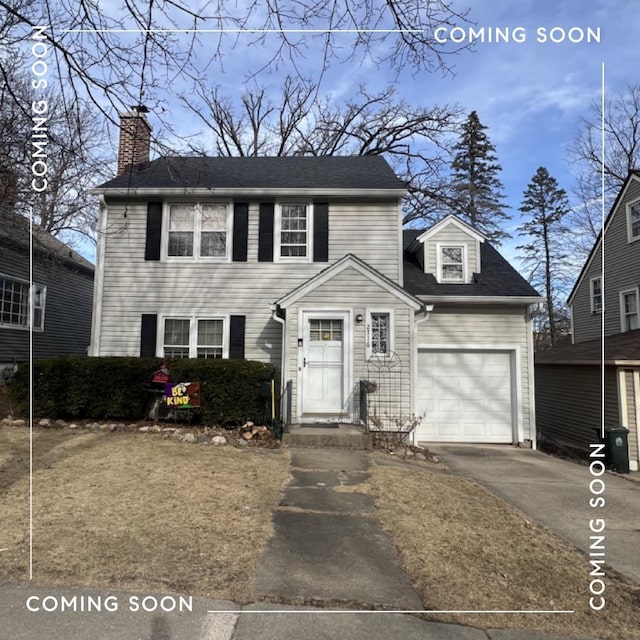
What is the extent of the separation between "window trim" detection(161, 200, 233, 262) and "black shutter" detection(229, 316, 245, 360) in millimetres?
1594

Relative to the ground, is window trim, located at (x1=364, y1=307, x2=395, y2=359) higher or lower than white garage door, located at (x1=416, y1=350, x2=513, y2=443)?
higher

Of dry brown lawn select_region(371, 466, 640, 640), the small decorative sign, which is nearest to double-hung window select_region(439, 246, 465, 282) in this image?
the small decorative sign

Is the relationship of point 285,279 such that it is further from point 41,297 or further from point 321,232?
point 41,297

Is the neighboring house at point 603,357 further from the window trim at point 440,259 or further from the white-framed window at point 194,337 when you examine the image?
the white-framed window at point 194,337

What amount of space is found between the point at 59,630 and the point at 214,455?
4492 millimetres

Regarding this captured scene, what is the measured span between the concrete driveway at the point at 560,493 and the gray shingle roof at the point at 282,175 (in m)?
6.74

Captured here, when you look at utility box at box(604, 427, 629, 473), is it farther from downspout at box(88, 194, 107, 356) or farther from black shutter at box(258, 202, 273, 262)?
downspout at box(88, 194, 107, 356)

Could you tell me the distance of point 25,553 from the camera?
342cm

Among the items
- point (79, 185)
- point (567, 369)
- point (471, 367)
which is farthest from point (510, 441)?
point (79, 185)

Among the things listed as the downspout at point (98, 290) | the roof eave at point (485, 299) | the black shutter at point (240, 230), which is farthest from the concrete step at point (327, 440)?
the downspout at point (98, 290)

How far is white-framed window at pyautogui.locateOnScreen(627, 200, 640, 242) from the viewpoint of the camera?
1606 cm

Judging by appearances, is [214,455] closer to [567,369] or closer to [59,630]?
[59,630]

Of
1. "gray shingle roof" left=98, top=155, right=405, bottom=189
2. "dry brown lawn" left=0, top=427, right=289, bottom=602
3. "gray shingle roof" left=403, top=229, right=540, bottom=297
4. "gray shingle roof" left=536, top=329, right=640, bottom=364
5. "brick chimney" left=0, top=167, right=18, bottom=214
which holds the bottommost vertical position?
"dry brown lawn" left=0, top=427, right=289, bottom=602

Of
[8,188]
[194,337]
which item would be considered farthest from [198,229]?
[8,188]
